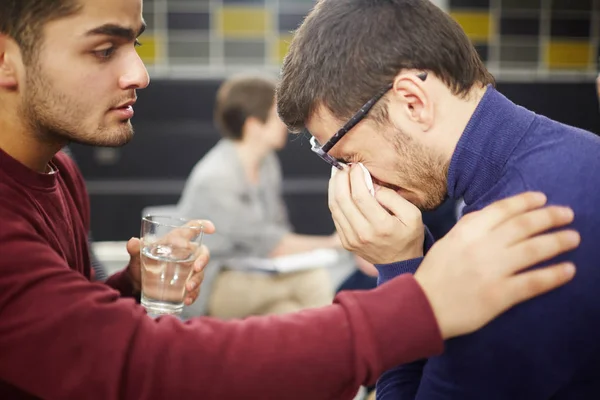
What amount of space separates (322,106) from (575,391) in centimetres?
69

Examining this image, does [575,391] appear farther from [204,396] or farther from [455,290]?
[204,396]

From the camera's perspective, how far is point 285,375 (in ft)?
2.97

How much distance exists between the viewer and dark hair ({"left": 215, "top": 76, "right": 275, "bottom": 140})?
361 cm

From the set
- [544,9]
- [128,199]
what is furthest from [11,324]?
[544,9]

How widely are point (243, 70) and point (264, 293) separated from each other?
3284mm

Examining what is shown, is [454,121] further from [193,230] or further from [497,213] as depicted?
[193,230]

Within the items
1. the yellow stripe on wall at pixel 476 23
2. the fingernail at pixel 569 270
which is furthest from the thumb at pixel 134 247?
the yellow stripe on wall at pixel 476 23

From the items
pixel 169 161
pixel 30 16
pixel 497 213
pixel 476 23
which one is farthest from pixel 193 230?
pixel 476 23

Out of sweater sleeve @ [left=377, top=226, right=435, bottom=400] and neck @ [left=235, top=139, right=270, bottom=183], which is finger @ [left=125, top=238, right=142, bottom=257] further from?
neck @ [left=235, top=139, right=270, bottom=183]

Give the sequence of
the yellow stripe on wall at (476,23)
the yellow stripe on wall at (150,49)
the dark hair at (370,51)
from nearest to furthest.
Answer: the dark hair at (370,51), the yellow stripe on wall at (150,49), the yellow stripe on wall at (476,23)

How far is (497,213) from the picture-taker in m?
0.97

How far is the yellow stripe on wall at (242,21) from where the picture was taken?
6.16 m

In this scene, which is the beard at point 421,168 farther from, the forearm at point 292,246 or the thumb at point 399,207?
the forearm at point 292,246

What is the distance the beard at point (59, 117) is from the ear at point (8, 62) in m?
0.02
